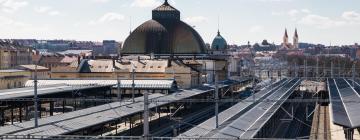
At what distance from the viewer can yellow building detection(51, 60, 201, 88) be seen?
80.9 m

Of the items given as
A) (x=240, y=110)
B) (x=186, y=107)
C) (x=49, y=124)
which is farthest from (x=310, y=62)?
(x=49, y=124)

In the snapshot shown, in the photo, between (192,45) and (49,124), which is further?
(192,45)

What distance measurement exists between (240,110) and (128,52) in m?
57.9

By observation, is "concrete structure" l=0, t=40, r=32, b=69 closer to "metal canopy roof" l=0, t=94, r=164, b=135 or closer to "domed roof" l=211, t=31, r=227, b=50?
"domed roof" l=211, t=31, r=227, b=50

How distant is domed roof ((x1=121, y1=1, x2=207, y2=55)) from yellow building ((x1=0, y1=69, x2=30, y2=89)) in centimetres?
2226

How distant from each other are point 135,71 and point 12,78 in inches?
628

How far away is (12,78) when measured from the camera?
78.7m

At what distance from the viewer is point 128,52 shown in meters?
102

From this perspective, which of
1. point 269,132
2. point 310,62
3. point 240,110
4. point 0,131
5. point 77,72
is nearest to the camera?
point 0,131

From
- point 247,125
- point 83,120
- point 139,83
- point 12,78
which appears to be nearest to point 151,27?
point 12,78

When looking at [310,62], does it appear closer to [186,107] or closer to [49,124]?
[186,107]

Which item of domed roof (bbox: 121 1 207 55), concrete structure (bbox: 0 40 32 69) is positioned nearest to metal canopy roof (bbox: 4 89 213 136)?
domed roof (bbox: 121 1 207 55)

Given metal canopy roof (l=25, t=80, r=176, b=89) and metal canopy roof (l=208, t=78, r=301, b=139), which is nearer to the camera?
metal canopy roof (l=208, t=78, r=301, b=139)

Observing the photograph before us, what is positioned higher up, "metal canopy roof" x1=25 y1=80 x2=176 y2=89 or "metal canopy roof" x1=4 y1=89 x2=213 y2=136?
"metal canopy roof" x1=25 y1=80 x2=176 y2=89
